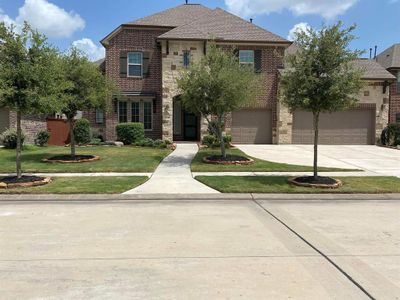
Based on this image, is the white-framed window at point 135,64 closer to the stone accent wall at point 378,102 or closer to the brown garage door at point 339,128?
the brown garage door at point 339,128

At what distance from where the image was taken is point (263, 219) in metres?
7.61

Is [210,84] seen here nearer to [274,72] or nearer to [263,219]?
[263,219]

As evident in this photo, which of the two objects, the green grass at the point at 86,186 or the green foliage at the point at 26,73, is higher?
the green foliage at the point at 26,73

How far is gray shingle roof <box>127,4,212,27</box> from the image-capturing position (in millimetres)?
24817

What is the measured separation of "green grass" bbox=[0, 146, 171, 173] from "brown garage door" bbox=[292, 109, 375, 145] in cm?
907

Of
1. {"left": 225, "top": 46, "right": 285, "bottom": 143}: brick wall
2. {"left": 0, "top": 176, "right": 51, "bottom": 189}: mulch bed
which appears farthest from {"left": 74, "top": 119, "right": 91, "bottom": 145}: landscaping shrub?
{"left": 0, "top": 176, "right": 51, "bottom": 189}: mulch bed

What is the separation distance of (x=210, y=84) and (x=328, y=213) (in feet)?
25.4

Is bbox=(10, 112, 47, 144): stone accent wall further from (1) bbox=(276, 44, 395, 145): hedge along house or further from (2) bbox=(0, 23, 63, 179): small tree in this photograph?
(1) bbox=(276, 44, 395, 145): hedge along house

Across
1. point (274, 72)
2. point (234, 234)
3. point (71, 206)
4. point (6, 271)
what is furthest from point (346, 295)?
point (274, 72)

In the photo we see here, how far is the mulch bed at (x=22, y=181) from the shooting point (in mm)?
10703

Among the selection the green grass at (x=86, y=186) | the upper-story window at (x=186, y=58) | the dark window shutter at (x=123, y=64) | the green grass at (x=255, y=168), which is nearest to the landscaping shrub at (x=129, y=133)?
the dark window shutter at (x=123, y=64)

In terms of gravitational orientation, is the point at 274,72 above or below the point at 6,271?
above

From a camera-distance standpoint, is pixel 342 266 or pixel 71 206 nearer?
pixel 342 266

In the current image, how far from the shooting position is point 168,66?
2317cm
